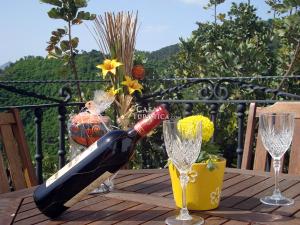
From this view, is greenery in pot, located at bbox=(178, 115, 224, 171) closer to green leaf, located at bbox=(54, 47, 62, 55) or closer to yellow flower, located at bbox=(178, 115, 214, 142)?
yellow flower, located at bbox=(178, 115, 214, 142)

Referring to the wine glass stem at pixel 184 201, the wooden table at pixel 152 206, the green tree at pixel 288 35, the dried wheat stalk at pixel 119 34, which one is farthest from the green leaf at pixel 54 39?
the wine glass stem at pixel 184 201

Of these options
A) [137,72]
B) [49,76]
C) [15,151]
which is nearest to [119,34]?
[137,72]

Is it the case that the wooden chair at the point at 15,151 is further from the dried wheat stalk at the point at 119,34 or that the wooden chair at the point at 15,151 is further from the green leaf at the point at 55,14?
the green leaf at the point at 55,14

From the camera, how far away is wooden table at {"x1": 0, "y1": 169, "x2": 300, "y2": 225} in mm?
1092

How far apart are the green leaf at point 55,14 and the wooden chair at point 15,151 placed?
3.45 metres

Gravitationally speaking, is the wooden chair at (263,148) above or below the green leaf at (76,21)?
below

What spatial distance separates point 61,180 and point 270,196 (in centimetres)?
59

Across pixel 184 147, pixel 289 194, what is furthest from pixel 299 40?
pixel 184 147

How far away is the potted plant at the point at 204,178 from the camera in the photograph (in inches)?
44.2

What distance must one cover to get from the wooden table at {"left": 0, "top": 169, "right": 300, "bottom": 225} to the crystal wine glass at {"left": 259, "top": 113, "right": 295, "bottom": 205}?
4 centimetres

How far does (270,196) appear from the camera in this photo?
126cm

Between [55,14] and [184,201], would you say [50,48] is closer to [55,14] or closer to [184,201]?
[55,14]

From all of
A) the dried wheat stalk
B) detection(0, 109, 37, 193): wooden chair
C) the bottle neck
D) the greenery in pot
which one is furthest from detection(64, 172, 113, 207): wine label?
the dried wheat stalk

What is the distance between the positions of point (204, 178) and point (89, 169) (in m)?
0.29
